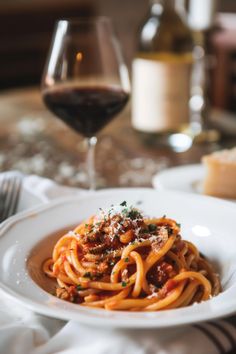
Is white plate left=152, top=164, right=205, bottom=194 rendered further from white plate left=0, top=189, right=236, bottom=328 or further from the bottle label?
the bottle label

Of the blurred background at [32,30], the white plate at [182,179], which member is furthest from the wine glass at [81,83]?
the blurred background at [32,30]

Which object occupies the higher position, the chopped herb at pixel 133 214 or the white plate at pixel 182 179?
the chopped herb at pixel 133 214

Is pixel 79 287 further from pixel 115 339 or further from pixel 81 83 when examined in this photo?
pixel 81 83

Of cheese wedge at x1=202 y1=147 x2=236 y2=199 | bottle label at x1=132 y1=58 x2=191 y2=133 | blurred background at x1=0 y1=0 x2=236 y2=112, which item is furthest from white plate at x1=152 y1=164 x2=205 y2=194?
blurred background at x1=0 y1=0 x2=236 y2=112

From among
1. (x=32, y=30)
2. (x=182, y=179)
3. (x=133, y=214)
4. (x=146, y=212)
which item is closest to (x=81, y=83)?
(x=182, y=179)

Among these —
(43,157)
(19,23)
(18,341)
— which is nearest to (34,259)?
(18,341)

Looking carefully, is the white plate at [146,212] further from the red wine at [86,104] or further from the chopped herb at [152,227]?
the red wine at [86,104]
